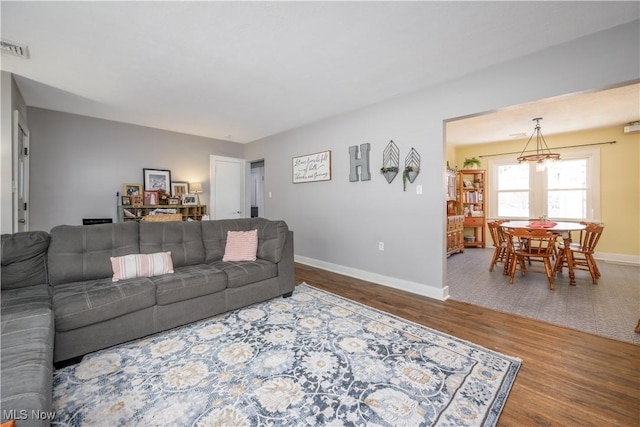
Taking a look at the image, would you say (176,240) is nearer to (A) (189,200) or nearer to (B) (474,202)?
(A) (189,200)

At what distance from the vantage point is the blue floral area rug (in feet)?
4.71

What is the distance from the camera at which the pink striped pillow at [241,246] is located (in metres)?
3.13

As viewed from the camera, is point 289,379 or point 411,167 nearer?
point 289,379

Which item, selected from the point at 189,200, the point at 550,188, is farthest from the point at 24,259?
the point at 550,188

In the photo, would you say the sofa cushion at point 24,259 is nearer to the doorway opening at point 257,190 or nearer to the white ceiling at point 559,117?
the white ceiling at point 559,117

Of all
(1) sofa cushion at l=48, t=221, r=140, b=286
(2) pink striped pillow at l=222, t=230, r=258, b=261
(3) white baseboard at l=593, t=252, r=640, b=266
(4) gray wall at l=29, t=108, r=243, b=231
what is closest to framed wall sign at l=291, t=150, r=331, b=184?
(2) pink striped pillow at l=222, t=230, r=258, b=261

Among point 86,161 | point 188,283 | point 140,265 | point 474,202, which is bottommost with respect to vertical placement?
point 188,283

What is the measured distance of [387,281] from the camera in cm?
369

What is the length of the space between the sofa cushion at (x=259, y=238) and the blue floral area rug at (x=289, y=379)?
2.76 feet

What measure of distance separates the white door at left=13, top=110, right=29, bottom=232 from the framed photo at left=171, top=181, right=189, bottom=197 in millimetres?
1950

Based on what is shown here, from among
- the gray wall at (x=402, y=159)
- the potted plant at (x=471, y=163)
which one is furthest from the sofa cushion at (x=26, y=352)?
the potted plant at (x=471, y=163)

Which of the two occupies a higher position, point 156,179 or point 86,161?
point 86,161

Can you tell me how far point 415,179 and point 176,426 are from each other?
3.14 m

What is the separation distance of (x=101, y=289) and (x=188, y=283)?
2.00ft
